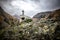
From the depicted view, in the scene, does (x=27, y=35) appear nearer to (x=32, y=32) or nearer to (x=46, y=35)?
(x=32, y=32)

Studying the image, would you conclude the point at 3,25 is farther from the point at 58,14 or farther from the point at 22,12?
the point at 22,12

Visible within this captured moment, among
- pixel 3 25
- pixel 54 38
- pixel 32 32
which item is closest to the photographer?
pixel 3 25

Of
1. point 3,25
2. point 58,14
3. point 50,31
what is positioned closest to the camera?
point 3,25

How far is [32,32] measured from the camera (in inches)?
534

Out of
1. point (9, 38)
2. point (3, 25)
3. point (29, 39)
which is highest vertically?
point (3, 25)

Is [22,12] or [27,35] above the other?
[22,12]

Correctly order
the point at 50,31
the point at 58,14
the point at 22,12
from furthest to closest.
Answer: the point at 22,12, the point at 58,14, the point at 50,31

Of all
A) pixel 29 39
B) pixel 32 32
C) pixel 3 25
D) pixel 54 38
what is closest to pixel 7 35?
pixel 3 25

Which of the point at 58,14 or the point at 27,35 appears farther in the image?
the point at 58,14

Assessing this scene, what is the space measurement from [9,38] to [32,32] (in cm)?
385

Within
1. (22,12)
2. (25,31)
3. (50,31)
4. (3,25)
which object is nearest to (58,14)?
(50,31)

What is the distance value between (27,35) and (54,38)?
3064 mm

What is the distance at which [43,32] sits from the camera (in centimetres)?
1282

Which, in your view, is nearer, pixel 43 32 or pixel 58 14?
pixel 43 32
